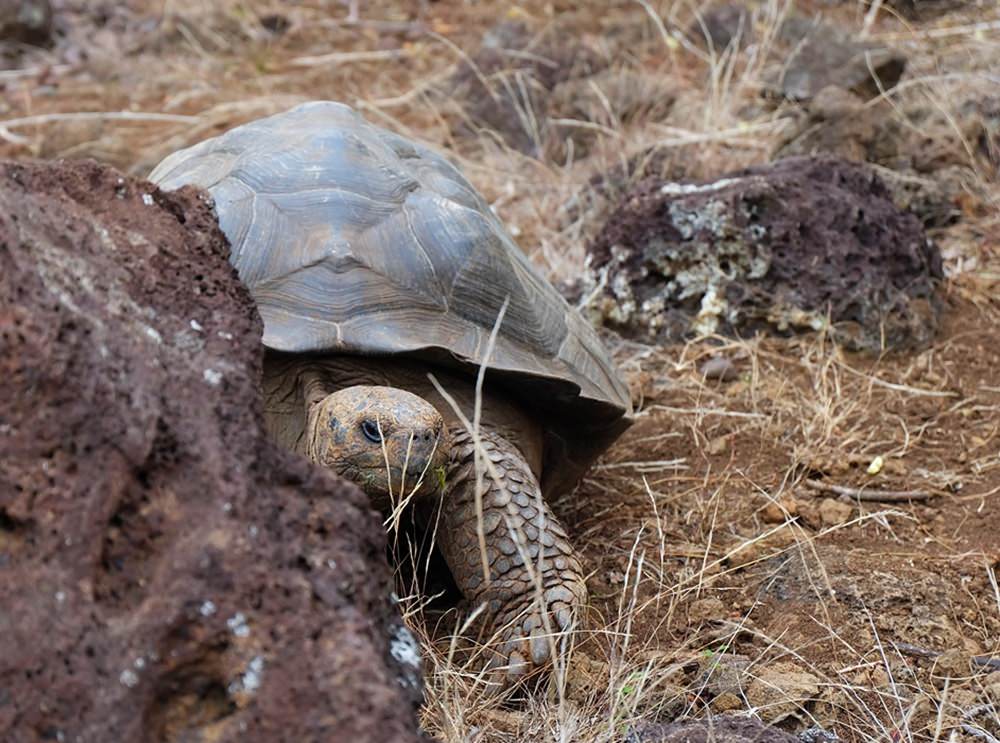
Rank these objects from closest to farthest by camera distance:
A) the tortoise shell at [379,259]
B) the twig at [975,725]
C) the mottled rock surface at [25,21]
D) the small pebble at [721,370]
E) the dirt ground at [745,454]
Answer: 1. the twig at [975,725]
2. the dirt ground at [745,454]
3. the tortoise shell at [379,259]
4. the small pebble at [721,370]
5. the mottled rock surface at [25,21]

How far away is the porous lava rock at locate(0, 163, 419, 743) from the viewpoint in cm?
109

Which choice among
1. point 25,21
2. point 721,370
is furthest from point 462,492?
point 25,21

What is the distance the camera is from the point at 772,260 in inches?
140

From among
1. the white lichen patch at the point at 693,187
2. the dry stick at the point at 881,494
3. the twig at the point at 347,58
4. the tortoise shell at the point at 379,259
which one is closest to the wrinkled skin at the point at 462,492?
the tortoise shell at the point at 379,259

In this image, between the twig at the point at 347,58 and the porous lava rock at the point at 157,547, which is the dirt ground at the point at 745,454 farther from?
the porous lava rock at the point at 157,547

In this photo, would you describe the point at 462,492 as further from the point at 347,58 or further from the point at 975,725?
the point at 347,58

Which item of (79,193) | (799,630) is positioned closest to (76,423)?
(79,193)

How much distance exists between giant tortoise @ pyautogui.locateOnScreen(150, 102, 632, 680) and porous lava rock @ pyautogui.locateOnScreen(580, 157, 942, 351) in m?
0.93

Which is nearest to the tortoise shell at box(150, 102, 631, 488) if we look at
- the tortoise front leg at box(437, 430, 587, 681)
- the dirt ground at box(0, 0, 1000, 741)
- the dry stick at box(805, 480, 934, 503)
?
the tortoise front leg at box(437, 430, 587, 681)

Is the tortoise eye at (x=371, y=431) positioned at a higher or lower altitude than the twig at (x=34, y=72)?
higher

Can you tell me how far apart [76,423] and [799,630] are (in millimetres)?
1461

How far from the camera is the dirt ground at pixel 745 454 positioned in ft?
6.52

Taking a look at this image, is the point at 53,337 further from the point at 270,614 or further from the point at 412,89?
the point at 412,89

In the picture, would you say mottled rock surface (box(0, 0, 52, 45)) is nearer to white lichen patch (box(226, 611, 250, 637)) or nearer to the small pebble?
the small pebble
